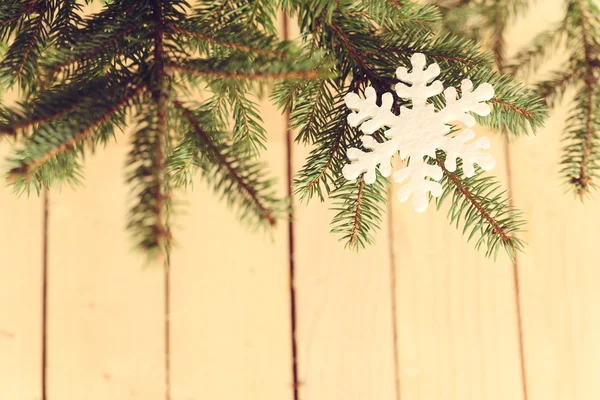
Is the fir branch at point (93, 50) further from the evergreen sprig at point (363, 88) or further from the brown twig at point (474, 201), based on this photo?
the brown twig at point (474, 201)

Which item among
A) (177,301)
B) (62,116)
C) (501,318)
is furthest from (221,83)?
(501,318)

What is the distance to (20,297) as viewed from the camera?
79cm

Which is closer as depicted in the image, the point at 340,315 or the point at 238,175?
the point at 238,175

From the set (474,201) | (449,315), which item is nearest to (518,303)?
(449,315)

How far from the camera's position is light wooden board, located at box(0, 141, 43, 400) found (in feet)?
2.53

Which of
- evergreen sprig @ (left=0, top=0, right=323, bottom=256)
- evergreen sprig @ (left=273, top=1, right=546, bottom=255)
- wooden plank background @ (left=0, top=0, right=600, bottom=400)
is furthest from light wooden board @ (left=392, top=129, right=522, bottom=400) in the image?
evergreen sprig @ (left=0, top=0, right=323, bottom=256)

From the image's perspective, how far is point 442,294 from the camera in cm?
79

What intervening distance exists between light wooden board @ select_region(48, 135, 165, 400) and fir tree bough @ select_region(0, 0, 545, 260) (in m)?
0.37

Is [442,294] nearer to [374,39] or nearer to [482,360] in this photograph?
[482,360]

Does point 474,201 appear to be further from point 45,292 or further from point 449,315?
point 45,292

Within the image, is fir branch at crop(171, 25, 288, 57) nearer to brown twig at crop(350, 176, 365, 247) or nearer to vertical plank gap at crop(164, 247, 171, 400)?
brown twig at crop(350, 176, 365, 247)

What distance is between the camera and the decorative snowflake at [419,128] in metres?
0.42

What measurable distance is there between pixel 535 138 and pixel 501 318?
0.30 metres

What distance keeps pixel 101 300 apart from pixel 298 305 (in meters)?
0.32
